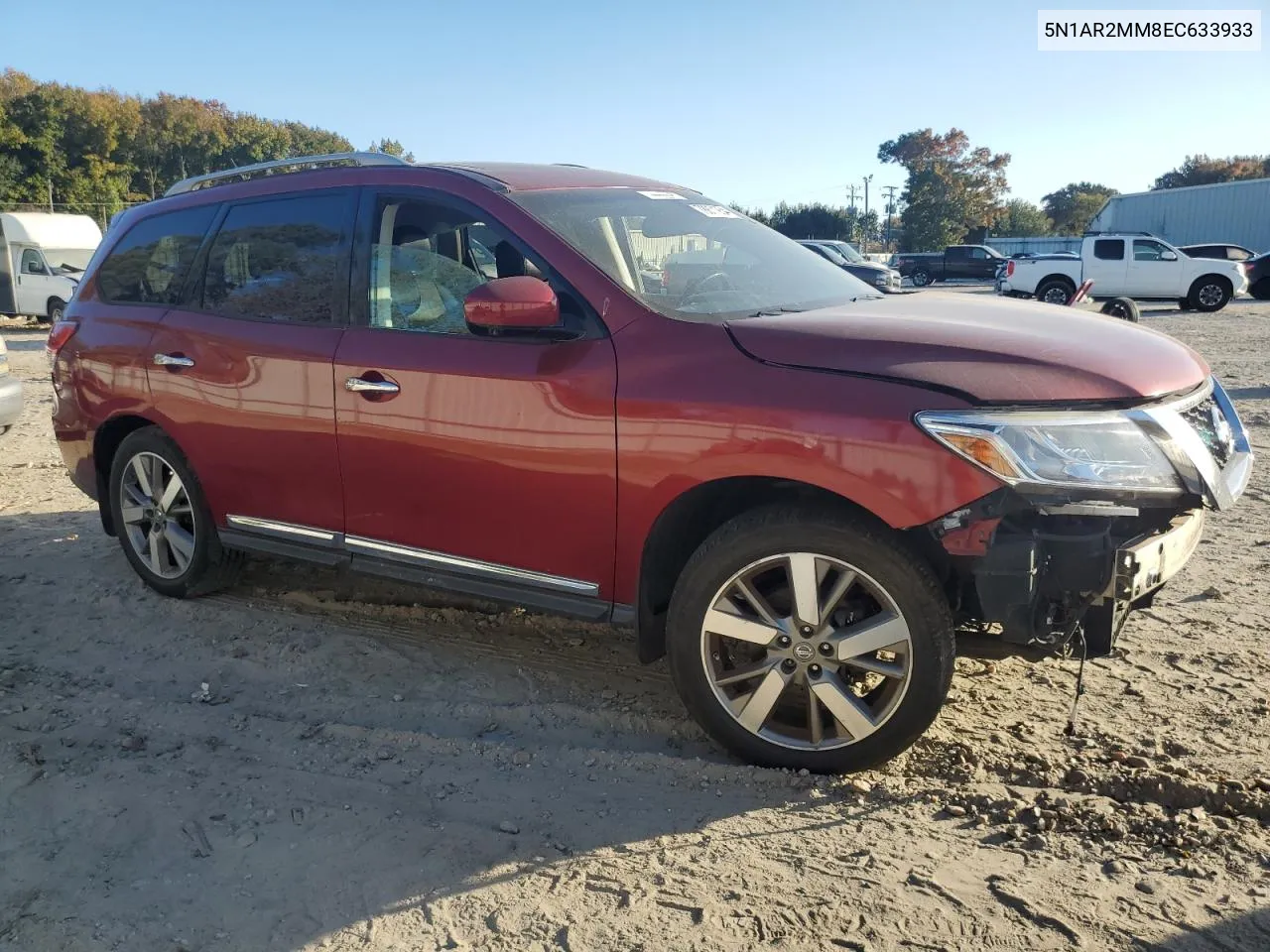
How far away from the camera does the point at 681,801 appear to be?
3041 millimetres

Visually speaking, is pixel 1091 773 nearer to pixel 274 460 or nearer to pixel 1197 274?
pixel 274 460

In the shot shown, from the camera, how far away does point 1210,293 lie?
23.6 meters

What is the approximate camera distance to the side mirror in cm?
331

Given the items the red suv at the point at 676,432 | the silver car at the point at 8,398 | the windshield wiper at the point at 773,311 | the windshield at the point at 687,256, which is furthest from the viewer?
the silver car at the point at 8,398

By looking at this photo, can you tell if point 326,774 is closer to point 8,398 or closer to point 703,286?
point 703,286

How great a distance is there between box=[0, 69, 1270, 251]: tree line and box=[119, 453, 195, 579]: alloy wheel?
1590 inches

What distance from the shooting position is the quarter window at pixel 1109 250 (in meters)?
23.7

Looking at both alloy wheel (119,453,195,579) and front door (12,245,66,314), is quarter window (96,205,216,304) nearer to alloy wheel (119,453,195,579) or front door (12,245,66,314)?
alloy wheel (119,453,195,579)

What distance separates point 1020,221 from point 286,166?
7766 cm

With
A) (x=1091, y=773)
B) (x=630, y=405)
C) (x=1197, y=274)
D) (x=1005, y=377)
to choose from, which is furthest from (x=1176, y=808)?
(x=1197, y=274)

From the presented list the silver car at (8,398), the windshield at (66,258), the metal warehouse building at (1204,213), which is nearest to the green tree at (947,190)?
the metal warehouse building at (1204,213)

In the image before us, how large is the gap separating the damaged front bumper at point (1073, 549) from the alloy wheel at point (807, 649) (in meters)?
0.28

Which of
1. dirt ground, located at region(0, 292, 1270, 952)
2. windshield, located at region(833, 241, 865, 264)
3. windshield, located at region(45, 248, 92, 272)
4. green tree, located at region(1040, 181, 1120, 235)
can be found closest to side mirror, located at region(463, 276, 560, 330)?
dirt ground, located at region(0, 292, 1270, 952)

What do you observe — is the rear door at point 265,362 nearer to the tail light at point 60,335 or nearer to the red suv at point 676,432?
the red suv at point 676,432
